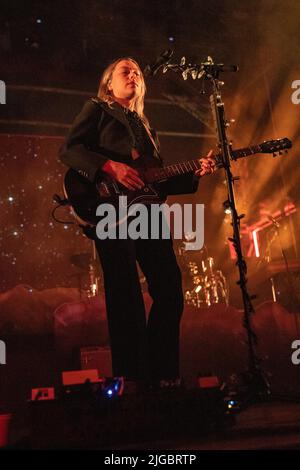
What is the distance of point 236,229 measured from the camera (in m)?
2.75

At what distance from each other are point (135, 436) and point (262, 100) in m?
5.09

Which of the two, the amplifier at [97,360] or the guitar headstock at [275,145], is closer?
the guitar headstock at [275,145]

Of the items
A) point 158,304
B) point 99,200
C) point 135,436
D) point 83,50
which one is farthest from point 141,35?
point 135,436

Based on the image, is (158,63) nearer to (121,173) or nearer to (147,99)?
(121,173)

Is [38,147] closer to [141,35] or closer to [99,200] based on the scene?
[141,35]

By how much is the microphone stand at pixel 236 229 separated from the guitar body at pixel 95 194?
0.50m

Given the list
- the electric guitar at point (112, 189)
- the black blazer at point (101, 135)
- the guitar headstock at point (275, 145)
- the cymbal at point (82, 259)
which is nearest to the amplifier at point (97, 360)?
the electric guitar at point (112, 189)

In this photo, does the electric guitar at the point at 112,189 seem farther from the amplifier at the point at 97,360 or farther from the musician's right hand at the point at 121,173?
the amplifier at the point at 97,360

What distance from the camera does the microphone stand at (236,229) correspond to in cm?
250

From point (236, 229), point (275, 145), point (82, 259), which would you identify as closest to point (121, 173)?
point (236, 229)

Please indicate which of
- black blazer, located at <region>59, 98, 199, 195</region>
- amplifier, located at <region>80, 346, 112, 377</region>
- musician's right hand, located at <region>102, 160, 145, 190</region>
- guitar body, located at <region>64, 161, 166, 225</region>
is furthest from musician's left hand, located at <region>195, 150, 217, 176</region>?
amplifier, located at <region>80, 346, 112, 377</region>

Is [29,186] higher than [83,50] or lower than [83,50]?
lower

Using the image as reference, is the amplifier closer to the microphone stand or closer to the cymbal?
the microphone stand

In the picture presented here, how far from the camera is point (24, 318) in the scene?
4.40 meters
